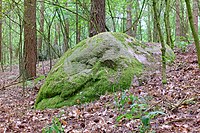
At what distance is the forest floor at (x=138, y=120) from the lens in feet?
11.0

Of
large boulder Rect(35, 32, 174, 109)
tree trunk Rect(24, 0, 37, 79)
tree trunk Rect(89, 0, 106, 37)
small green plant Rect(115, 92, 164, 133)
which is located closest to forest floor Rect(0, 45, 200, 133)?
small green plant Rect(115, 92, 164, 133)

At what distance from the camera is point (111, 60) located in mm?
5918

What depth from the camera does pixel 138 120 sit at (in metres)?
3.62

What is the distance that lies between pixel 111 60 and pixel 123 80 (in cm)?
62

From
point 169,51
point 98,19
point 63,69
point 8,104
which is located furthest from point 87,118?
→ point 98,19

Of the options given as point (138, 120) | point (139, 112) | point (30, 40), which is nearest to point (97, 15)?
point (30, 40)

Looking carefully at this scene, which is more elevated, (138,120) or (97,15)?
(97,15)

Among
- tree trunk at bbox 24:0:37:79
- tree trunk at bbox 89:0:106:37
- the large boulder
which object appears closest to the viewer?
the large boulder

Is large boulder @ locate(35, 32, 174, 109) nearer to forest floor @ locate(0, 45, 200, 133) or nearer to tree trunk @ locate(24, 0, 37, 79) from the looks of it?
forest floor @ locate(0, 45, 200, 133)

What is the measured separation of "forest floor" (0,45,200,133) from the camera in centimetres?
335

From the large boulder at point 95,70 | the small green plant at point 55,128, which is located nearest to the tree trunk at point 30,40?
the large boulder at point 95,70

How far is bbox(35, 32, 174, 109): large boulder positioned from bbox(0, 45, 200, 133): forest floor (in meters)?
0.35

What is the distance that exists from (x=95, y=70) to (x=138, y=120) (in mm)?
2462

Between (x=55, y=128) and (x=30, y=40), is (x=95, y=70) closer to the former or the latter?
(x=55, y=128)
